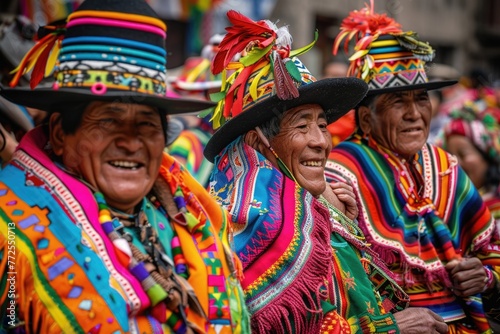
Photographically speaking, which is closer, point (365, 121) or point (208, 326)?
point (208, 326)

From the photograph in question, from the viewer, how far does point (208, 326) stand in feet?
9.34

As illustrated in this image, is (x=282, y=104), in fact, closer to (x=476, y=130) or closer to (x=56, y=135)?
(x=56, y=135)

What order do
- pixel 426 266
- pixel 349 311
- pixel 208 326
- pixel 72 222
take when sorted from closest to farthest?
pixel 72 222, pixel 208 326, pixel 349 311, pixel 426 266

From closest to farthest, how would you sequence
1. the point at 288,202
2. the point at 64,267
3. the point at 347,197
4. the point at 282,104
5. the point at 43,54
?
the point at 64,267 → the point at 43,54 → the point at 288,202 → the point at 282,104 → the point at 347,197

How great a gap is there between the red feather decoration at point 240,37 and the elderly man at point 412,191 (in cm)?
98

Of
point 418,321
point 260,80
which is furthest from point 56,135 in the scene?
point 418,321

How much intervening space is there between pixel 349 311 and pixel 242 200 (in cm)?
75

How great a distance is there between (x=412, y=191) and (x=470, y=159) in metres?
2.52

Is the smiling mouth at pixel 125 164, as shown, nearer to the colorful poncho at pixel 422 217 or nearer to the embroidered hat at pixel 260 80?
the embroidered hat at pixel 260 80

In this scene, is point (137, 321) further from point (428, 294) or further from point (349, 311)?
point (428, 294)

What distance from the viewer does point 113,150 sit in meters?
2.79

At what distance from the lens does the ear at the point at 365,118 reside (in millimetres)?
4688

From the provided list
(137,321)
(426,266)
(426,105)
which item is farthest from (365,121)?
(137,321)

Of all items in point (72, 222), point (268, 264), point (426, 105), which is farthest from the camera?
point (426, 105)
